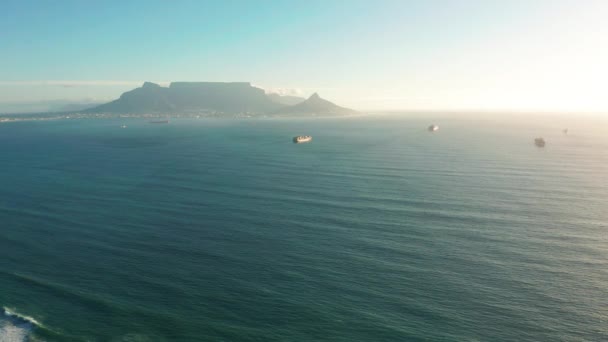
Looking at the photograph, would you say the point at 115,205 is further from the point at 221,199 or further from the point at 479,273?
the point at 479,273

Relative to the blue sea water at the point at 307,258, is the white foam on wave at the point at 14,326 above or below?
below

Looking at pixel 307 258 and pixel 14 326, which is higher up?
pixel 307 258

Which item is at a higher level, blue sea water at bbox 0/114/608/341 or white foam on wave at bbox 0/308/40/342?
blue sea water at bbox 0/114/608/341

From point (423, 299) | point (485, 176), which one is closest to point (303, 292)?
point (423, 299)

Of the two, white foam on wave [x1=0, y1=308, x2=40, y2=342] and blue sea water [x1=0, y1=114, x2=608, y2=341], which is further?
blue sea water [x1=0, y1=114, x2=608, y2=341]

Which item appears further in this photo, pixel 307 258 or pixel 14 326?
pixel 307 258
